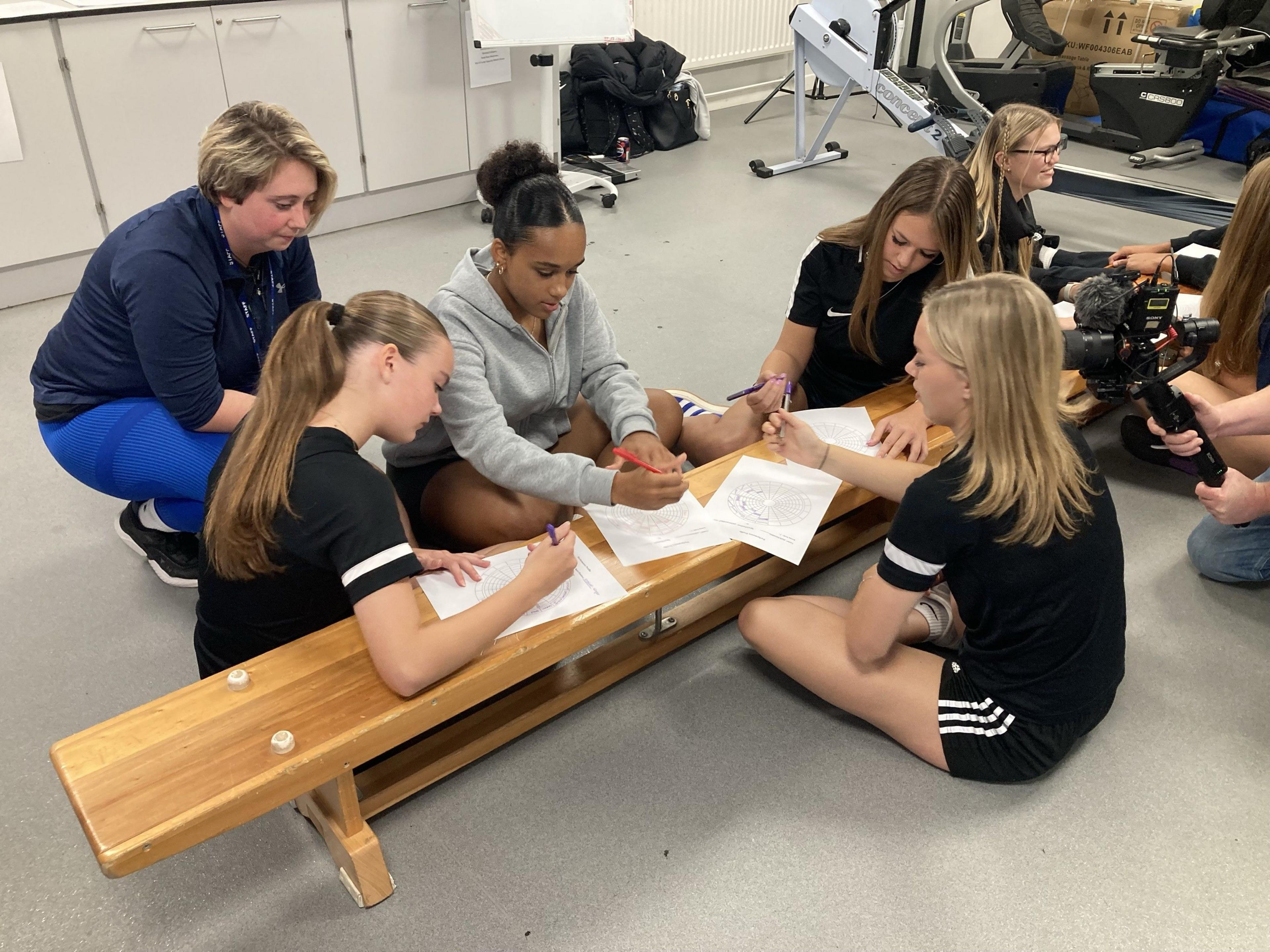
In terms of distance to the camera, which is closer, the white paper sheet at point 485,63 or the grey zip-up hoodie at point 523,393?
the grey zip-up hoodie at point 523,393

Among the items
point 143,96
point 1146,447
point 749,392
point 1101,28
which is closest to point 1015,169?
point 1146,447

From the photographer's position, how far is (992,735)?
1639 millimetres

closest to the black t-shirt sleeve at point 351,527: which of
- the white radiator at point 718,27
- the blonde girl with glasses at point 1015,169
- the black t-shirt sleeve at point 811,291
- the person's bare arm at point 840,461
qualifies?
the person's bare arm at point 840,461

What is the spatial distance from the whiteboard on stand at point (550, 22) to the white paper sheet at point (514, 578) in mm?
3082

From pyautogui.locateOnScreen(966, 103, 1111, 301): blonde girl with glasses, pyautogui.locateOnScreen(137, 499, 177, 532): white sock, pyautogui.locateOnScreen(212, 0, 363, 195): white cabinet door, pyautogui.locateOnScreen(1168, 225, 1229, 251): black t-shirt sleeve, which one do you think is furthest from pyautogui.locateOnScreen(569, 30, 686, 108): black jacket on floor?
pyautogui.locateOnScreen(137, 499, 177, 532): white sock

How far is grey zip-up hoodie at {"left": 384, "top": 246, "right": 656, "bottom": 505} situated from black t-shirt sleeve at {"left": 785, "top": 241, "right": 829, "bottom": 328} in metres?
0.47

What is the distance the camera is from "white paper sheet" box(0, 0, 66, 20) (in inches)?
125

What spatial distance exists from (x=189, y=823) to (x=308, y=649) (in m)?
0.33

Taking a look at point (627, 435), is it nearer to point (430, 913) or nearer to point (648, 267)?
point (430, 913)

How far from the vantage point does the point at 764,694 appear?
191 centimetres

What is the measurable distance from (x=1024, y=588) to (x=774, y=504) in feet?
1.65

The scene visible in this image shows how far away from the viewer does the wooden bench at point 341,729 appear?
1.19m

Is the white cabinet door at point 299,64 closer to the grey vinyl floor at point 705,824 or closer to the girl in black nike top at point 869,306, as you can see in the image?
the grey vinyl floor at point 705,824

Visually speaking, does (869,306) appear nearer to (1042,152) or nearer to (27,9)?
(1042,152)
